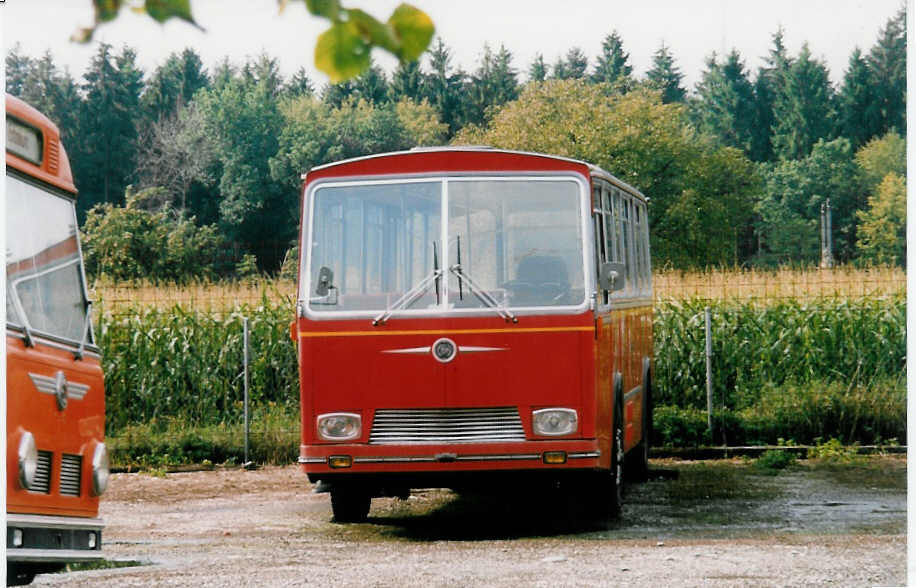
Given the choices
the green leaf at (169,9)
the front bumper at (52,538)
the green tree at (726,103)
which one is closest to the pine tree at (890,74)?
the green tree at (726,103)

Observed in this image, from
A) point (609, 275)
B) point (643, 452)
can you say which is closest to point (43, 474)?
point (609, 275)

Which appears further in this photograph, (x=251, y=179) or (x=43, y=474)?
(x=251, y=179)

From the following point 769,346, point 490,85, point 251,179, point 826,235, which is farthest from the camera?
point 769,346

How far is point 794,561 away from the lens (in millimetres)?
7945

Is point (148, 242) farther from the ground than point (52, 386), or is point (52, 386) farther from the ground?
point (148, 242)

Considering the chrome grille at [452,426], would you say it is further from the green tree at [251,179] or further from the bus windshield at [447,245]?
the green tree at [251,179]

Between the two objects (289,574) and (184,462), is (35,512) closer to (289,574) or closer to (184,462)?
(289,574)

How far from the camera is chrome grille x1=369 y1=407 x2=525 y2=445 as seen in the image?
8812 millimetres

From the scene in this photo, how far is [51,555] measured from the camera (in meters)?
6.57

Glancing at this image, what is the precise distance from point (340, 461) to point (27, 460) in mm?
2758

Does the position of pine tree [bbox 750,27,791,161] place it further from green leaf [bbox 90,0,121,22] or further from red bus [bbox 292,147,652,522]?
green leaf [bbox 90,0,121,22]

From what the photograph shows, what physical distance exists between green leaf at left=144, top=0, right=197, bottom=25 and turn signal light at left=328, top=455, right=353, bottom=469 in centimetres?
621

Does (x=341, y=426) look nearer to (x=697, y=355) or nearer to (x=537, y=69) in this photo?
(x=537, y=69)

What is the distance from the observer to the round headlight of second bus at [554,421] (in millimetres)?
8828
